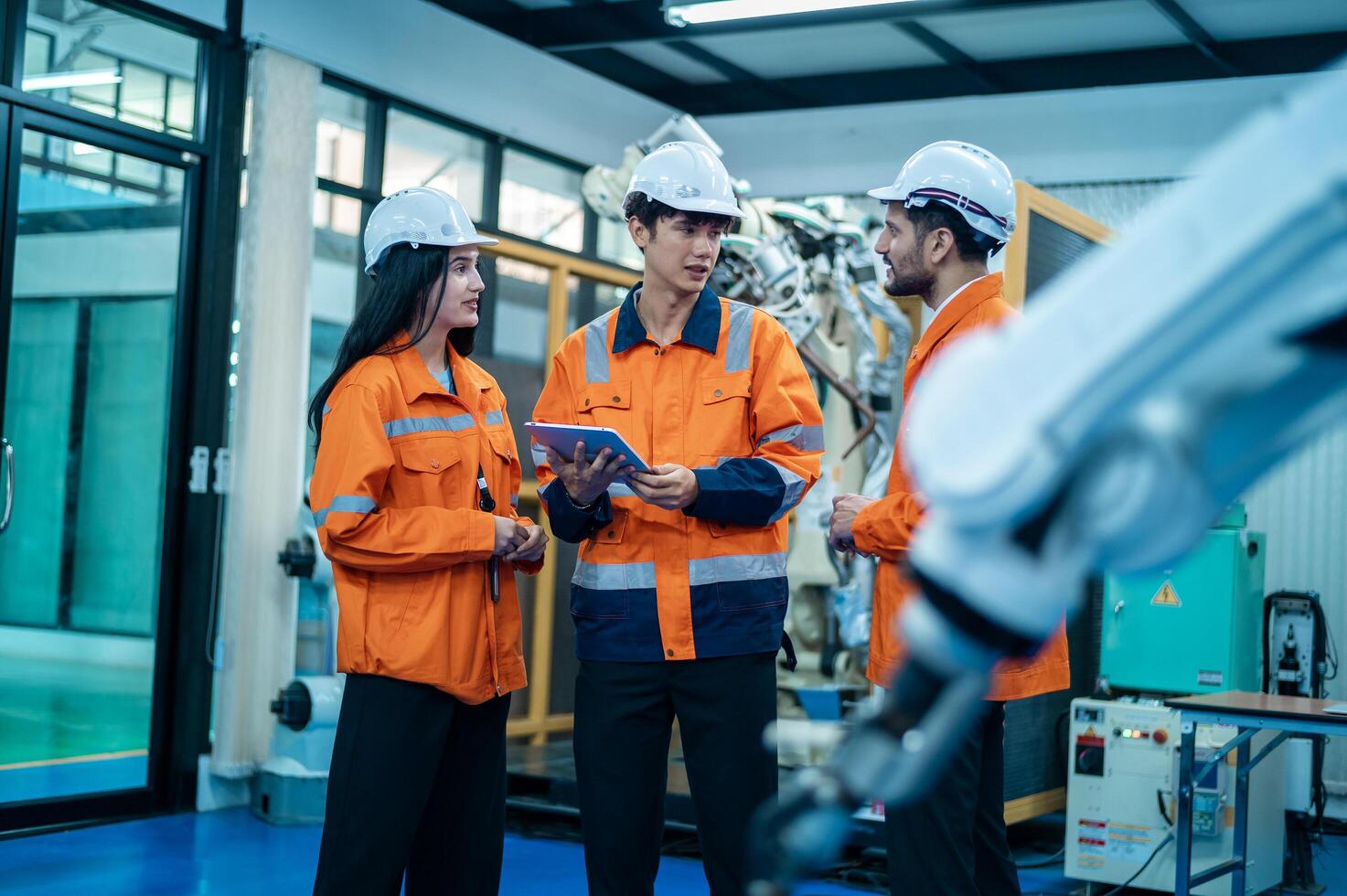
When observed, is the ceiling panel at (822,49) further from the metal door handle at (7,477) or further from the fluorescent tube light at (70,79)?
the metal door handle at (7,477)

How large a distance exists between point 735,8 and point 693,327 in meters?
3.28

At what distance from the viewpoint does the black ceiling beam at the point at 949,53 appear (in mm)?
6732

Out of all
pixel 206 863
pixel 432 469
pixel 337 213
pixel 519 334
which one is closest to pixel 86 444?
pixel 337 213

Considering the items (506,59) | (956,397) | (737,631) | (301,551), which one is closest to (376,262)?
(737,631)

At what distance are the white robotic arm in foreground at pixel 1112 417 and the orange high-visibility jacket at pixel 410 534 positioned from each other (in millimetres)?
1706

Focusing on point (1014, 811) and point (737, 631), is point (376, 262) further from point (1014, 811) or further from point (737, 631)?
point (1014, 811)

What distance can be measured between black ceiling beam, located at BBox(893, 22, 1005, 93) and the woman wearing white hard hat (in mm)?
4622

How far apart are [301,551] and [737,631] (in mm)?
3190

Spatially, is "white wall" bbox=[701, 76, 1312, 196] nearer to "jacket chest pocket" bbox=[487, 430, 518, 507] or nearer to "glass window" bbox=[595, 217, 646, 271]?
"glass window" bbox=[595, 217, 646, 271]

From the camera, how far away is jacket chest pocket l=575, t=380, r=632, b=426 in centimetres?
260

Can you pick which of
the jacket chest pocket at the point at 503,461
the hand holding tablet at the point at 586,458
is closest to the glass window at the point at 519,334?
the jacket chest pocket at the point at 503,461

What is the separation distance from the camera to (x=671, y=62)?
7570 millimetres

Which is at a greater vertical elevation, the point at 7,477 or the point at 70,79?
the point at 70,79

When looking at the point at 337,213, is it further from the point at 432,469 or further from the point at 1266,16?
the point at 1266,16
